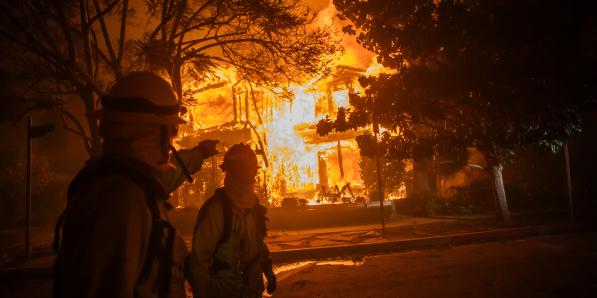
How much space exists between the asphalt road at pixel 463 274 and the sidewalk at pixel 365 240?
0.65 meters

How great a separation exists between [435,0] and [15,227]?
2530cm

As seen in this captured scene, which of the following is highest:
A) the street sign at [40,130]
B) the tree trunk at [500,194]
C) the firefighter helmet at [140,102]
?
the street sign at [40,130]

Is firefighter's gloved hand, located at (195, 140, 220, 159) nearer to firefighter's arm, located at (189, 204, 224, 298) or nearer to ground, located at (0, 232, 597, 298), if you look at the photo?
firefighter's arm, located at (189, 204, 224, 298)

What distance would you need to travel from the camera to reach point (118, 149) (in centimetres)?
142

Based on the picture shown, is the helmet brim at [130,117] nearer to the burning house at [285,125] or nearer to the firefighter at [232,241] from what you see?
the firefighter at [232,241]

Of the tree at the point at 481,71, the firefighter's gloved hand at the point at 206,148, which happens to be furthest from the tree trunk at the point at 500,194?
the firefighter's gloved hand at the point at 206,148

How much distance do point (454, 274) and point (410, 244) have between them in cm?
A: 272

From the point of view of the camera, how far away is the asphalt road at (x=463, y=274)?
5.40 meters

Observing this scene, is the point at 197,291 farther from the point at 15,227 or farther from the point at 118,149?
the point at 15,227

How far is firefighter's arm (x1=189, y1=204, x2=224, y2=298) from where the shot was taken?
247 centimetres

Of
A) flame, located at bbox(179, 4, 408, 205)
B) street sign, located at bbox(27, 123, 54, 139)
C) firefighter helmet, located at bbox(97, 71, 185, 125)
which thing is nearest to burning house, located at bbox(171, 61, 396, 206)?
flame, located at bbox(179, 4, 408, 205)

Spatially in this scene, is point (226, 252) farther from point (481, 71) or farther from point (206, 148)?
point (481, 71)

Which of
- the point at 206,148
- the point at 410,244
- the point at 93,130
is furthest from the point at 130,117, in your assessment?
the point at 93,130

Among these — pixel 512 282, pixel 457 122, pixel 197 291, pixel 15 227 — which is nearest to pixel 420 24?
pixel 457 122
